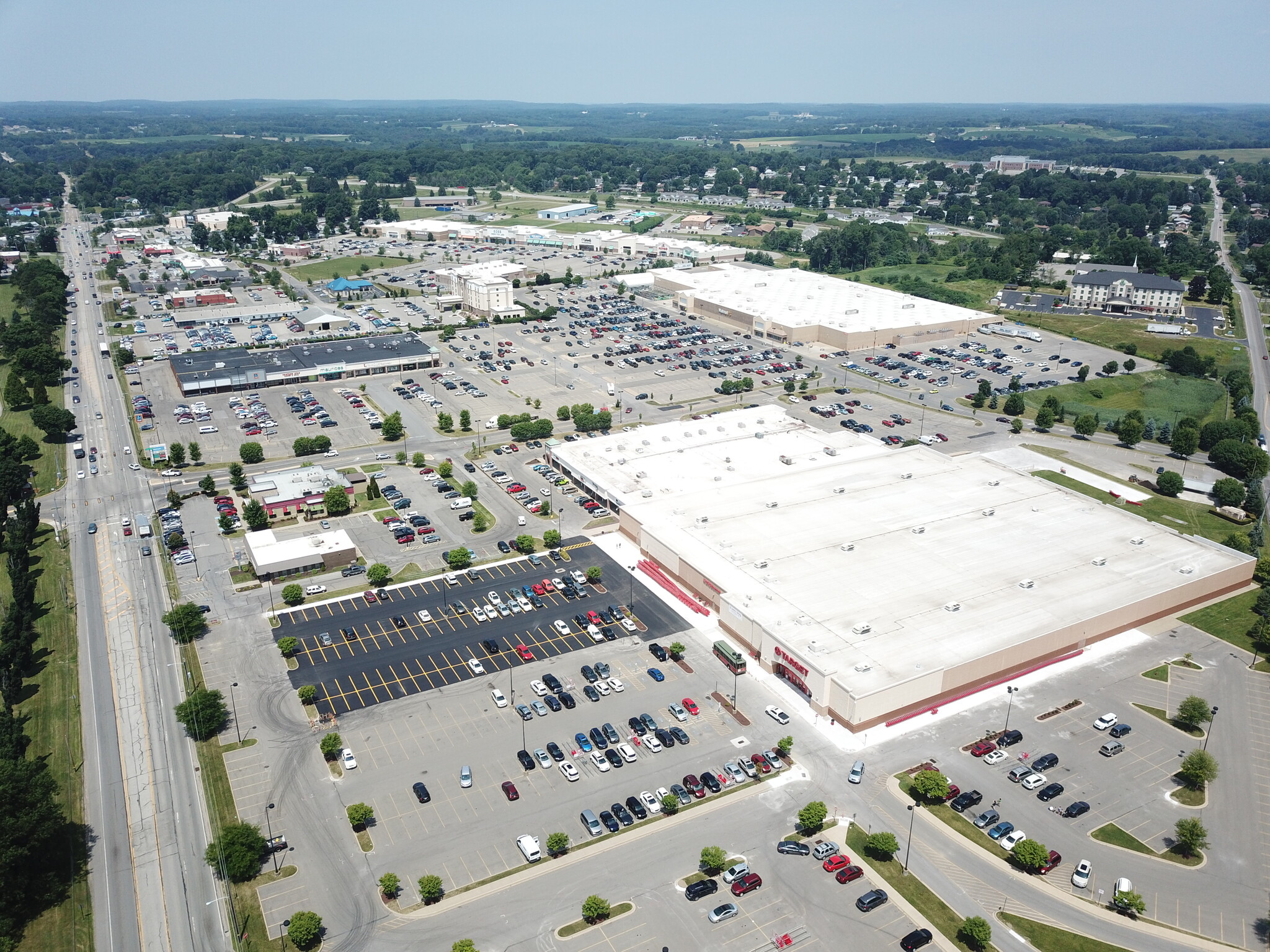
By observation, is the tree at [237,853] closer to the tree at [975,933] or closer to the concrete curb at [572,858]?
the concrete curb at [572,858]

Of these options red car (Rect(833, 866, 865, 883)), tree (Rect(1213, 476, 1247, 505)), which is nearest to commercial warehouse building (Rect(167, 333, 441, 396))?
tree (Rect(1213, 476, 1247, 505))

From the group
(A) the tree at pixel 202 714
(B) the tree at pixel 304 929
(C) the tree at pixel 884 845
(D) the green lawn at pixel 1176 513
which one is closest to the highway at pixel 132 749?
(A) the tree at pixel 202 714

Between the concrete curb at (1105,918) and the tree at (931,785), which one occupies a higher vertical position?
the tree at (931,785)

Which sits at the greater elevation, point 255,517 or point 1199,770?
point 255,517

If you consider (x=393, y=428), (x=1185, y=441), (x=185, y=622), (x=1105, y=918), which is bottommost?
(x=1105, y=918)

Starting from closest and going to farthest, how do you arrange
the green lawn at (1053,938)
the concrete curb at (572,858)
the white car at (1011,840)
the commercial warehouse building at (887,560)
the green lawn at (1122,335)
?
the green lawn at (1053,938)
the concrete curb at (572,858)
the white car at (1011,840)
the commercial warehouse building at (887,560)
the green lawn at (1122,335)

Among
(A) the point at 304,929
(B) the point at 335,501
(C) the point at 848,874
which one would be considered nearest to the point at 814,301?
(B) the point at 335,501

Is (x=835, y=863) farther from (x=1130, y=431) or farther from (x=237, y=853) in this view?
(x=1130, y=431)

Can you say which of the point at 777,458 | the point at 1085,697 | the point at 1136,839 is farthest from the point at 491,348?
the point at 1136,839
